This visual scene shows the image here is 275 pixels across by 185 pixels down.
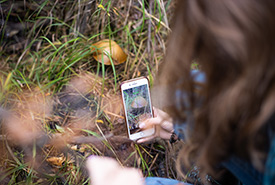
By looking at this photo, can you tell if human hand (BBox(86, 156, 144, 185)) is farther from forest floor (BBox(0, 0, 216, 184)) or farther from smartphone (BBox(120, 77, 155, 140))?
smartphone (BBox(120, 77, 155, 140))

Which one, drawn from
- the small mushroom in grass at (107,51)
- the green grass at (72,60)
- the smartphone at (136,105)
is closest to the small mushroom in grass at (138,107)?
the smartphone at (136,105)

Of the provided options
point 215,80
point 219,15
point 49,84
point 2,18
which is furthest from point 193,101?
point 2,18

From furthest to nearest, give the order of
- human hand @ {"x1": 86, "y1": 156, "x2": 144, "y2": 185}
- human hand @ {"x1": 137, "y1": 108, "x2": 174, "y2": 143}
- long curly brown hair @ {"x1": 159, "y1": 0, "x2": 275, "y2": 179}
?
human hand @ {"x1": 137, "y1": 108, "x2": 174, "y2": 143} → human hand @ {"x1": 86, "y1": 156, "x2": 144, "y2": 185} → long curly brown hair @ {"x1": 159, "y1": 0, "x2": 275, "y2": 179}

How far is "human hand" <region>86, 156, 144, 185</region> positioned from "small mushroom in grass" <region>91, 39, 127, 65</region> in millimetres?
540

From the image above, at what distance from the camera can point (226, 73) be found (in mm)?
613

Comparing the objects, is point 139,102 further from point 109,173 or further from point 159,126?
point 109,173

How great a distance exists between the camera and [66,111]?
51.7 inches

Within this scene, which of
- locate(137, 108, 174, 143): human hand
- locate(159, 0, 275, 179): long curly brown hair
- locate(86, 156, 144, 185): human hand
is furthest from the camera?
locate(137, 108, 174, 143): human hand

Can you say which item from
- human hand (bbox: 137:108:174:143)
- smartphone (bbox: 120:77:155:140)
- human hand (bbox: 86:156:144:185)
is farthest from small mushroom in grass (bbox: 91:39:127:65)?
human hand (bbox: 86:156:144:185)

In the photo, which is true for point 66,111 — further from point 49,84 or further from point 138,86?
point 138,86

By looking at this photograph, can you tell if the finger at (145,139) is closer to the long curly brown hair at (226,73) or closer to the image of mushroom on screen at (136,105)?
the image of mushroom on screen at (136,105)

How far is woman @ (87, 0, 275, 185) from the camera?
1.81 feet

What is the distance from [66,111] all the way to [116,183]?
494mm

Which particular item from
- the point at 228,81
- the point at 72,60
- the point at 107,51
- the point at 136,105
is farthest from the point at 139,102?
the point at 228,81
